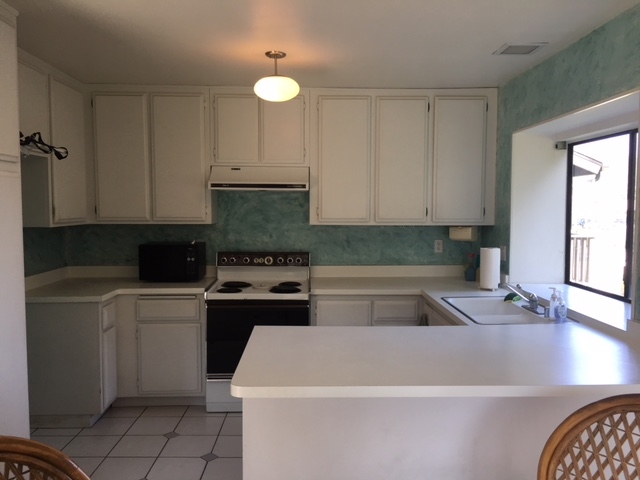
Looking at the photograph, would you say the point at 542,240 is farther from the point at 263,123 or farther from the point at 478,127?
the point at 263,123

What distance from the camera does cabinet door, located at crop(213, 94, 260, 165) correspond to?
3545 millimetres

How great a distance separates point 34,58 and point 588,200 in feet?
11.5

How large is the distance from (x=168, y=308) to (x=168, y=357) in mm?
355

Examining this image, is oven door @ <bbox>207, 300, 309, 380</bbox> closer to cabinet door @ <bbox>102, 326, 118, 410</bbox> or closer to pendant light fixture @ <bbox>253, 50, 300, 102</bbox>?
cabinet door @ <bbox>102, 326, 118, 410</bbox>

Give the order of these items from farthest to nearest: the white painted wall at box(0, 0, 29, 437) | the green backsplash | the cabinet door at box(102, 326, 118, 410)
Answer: the green backsplash
the cabinet door at box(102, 326, 118, 410)
the white painted wall at box(0, 0, 29, 437)

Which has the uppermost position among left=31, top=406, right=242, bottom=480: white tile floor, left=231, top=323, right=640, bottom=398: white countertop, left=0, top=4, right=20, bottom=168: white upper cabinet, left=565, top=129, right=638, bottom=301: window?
left=0, top=4, right=20, bottom=168: white upper cabinet

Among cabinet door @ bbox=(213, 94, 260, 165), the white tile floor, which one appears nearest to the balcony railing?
cabinet door @ bbox=(213, 94, 260, 165)

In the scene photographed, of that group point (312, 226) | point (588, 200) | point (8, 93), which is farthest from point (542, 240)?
point (8, 93)

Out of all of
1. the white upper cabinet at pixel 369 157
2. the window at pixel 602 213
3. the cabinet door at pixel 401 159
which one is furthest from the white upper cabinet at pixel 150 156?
the window at pixel 602 213

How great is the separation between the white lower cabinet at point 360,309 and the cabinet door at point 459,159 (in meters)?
0.72

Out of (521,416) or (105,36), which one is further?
(105,36)

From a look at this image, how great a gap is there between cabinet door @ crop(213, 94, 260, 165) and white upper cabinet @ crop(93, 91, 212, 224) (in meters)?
0.10

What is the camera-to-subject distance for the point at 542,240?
3.27 meters

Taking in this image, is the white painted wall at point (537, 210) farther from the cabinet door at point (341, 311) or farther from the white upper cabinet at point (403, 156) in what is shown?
the cabinet door at point (341, 311)
